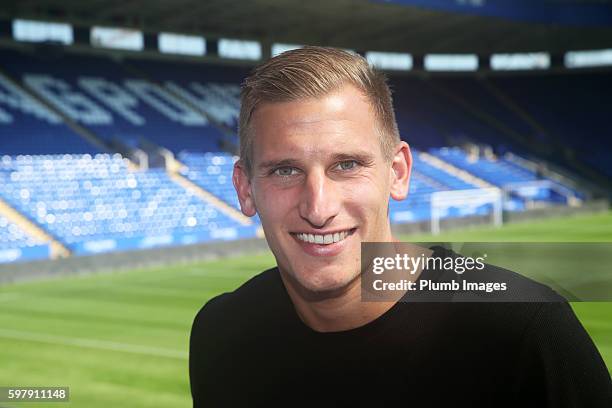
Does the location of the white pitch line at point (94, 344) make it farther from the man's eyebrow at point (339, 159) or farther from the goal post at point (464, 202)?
the goal post at point (464, 202)

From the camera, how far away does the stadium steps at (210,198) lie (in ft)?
89.1

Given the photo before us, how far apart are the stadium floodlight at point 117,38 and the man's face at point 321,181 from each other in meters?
33.3

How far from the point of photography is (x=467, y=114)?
44.5 m

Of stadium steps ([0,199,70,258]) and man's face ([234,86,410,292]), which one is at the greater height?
stadium steps ([0,199,70,258])

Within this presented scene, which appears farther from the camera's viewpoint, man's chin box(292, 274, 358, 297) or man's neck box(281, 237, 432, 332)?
man's neck box(281, 237, 432, 332)

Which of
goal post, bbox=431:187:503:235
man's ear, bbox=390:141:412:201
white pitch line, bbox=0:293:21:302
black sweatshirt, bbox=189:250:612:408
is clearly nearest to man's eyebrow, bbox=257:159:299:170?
man's ear, bbox=390:141:412:201

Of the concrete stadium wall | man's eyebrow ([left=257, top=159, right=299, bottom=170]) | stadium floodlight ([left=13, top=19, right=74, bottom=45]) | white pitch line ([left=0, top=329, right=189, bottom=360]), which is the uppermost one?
stadium floodlight ([left=13, top=19, right=74, bottom=45])

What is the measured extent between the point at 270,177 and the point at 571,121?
152ft

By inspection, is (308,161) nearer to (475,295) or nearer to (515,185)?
(475,295)

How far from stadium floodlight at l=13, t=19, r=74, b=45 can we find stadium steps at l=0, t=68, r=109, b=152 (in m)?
2.10

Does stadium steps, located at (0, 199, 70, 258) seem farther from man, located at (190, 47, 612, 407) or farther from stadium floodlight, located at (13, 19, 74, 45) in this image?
man, located at (190, 47, 612, 407)

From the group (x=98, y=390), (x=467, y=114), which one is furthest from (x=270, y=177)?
(x=467, y=114)

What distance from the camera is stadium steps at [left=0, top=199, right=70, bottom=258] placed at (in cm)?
2148

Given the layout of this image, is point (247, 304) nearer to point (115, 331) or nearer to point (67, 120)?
point (115, 331)
